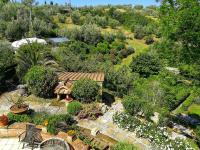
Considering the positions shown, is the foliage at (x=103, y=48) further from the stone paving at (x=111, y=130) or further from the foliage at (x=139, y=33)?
the stone paving at (x=111, y=130)

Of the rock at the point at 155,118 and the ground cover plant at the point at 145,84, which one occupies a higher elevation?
the ground cover plant at the point at 145,84

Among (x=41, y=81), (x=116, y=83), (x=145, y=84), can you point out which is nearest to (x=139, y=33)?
(x=145, y=84)

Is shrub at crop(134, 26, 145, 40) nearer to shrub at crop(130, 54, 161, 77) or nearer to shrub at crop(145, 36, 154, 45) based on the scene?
shrub at crop(145, 36, 154, 45)

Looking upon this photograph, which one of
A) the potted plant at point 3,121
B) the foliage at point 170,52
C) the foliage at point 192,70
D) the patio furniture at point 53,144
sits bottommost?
the potted plant at point 3,121

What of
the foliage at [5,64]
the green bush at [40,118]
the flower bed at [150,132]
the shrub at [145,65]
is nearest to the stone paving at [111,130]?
the flower bed at [150,132]

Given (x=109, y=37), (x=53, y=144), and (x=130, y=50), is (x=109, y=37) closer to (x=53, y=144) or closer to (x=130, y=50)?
(x=130, y=50)

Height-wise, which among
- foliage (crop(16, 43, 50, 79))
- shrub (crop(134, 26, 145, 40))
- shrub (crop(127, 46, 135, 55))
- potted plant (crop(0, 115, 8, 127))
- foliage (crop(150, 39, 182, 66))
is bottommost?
shrub (crop(127, 46, 135, 55))

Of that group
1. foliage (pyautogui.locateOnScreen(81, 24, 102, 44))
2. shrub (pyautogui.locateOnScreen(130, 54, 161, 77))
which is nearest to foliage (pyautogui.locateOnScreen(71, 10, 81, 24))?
foliage (pyautogui.locateOnScreen(81, 24, 102, 44))

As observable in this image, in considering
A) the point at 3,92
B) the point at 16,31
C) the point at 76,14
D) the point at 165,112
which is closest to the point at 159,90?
the point at 165,112
